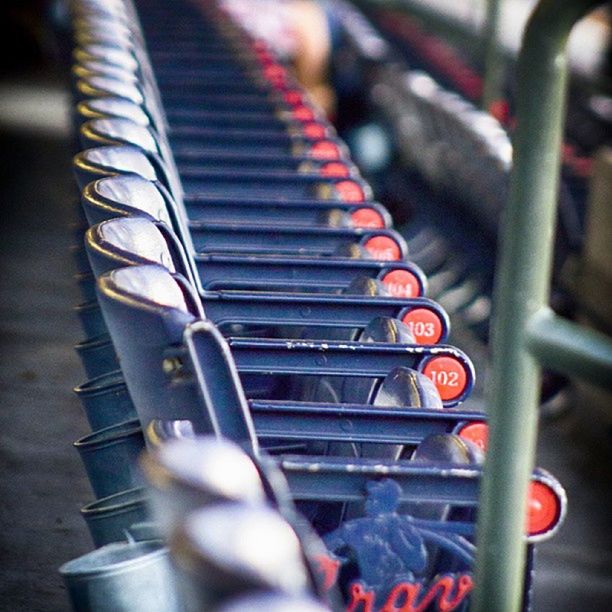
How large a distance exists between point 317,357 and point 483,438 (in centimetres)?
39

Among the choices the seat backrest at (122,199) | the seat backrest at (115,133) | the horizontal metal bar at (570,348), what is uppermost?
the seat backrest at (115,133)

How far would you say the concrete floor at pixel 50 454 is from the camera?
112 inches

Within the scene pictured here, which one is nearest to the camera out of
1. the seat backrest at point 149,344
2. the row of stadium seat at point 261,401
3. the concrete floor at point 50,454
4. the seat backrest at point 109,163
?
the row of stadium seat at point 261,401

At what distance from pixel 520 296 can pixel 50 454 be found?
6.70 ft

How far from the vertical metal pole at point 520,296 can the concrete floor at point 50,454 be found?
109cm

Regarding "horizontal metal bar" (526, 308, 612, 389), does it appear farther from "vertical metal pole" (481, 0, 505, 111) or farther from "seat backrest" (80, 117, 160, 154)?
"vertical metal pole" (481, 0, 505, 111)

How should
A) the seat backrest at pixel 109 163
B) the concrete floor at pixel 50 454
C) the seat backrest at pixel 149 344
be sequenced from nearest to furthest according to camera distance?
the seat backrest at pixel 149 344 → the seat backrest at pixel 109 163 → the concrete floor at pixel 50 454

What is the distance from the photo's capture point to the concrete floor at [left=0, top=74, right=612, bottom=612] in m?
2.84

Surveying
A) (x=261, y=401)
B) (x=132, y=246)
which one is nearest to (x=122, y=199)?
(x=132, y=246)

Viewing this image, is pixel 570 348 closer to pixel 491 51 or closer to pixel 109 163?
pixel 109 163

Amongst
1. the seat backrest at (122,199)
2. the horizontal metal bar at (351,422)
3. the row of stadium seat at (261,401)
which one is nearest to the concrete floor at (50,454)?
the row of stadium seat at (261,401)

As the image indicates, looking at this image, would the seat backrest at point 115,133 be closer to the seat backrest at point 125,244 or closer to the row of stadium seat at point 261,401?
the row of stadium seat at point 261,401

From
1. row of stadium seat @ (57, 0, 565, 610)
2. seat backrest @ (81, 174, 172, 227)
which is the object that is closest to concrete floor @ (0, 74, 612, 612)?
row of stadium seat @ (57, 0, 565, 610)

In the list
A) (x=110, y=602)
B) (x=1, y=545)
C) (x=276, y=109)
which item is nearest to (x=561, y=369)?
(x=110, y=602)
